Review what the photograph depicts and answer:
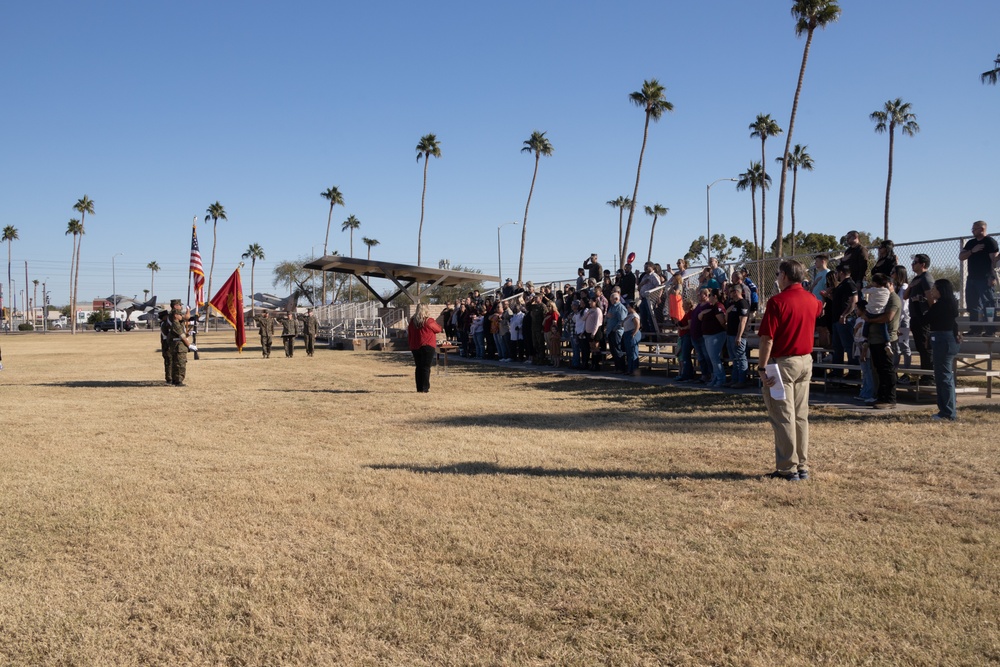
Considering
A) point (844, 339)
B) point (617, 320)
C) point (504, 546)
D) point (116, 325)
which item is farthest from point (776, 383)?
point (116, 325)

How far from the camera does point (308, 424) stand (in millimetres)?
11352

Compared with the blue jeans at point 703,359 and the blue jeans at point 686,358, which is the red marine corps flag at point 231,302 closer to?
the blue jeans at point 686,358

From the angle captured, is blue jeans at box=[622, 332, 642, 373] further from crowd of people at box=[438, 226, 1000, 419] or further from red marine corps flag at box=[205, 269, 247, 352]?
red marine corps flag at box=[205, 269, 247, 352]

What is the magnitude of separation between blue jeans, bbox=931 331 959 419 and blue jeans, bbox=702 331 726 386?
502cm

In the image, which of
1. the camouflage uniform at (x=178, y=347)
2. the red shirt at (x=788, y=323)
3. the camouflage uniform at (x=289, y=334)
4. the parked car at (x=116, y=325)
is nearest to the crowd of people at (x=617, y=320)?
the camouflage uniform at (x=289, y=334)

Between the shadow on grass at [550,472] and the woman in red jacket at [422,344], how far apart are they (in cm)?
726

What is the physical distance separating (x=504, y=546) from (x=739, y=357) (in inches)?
400

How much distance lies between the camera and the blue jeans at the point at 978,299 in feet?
43.4

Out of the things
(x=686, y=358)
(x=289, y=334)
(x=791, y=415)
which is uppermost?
(x=289, y=334)

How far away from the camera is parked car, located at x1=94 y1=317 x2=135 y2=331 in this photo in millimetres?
91387

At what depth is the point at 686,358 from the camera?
53.2 feet

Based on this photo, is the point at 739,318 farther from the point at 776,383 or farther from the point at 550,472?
the point at 550,472

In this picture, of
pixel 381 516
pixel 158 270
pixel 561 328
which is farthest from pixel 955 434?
pixel 158 270

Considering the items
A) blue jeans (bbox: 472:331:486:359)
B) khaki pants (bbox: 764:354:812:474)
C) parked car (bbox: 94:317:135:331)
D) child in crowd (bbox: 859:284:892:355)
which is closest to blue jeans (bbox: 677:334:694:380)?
child in crowd (bbox: 859:284:892:355)
